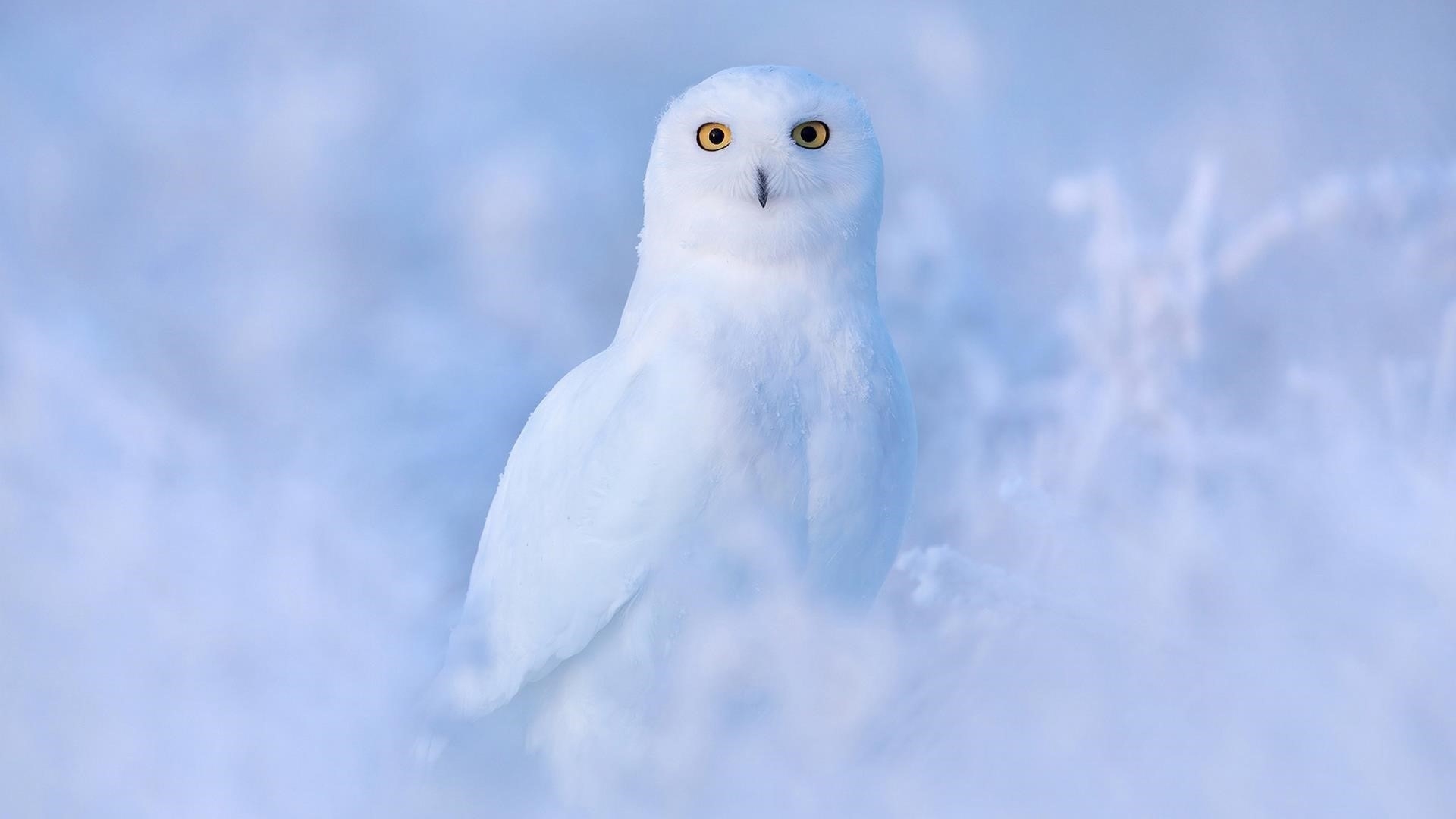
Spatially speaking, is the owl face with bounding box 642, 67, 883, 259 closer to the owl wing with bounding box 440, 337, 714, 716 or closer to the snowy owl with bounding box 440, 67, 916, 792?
the snowy owl with bounding box 440, 67, 916, 792

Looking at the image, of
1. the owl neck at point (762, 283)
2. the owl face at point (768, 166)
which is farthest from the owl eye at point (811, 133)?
the owl neck at point (762, 283)

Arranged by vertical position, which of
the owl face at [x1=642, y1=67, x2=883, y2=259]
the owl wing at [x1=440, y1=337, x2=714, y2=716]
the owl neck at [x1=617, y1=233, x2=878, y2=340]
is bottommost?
the owl wing at [x1=440, y1=337, x2=714, y2=716]

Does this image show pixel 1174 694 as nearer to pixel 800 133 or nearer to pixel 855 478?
pixel 855 478

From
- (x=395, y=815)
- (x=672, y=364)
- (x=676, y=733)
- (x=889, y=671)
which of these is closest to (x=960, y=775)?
(x=889, y=671)

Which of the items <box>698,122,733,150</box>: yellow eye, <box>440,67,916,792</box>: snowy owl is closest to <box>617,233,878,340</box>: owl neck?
<box>440,67,916,792</box>: snowy owl

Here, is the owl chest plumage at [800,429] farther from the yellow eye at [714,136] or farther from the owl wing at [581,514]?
the yellow eye at [714,136]

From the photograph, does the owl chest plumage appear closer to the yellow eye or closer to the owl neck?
the owl neck

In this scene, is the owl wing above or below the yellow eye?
below
